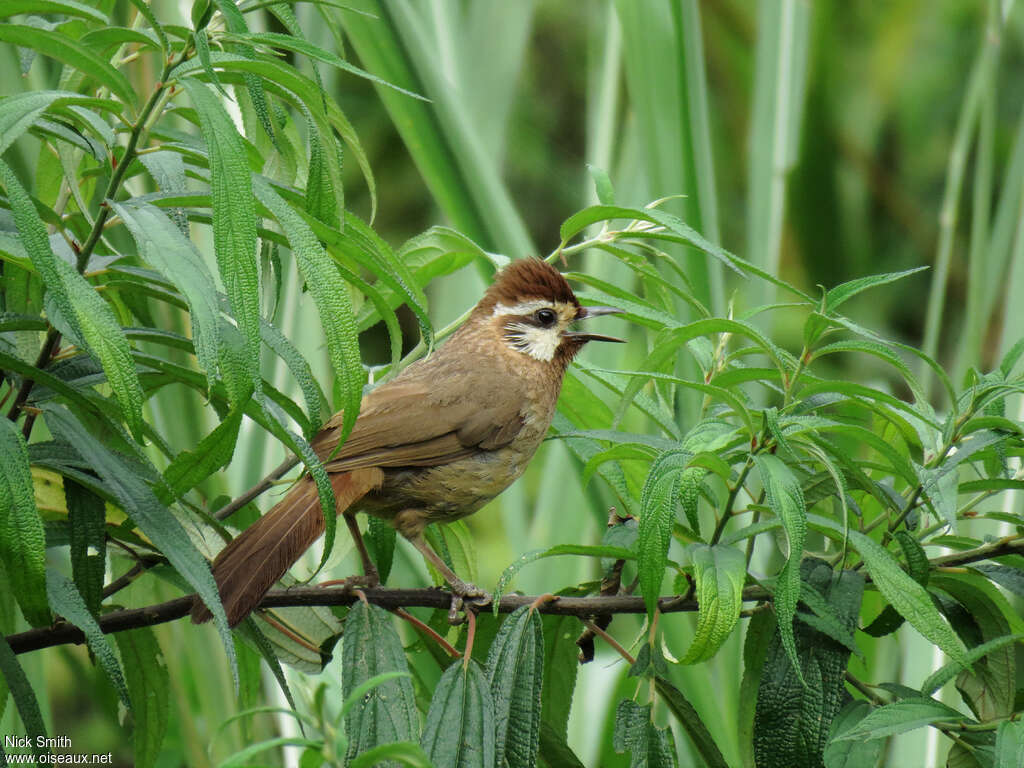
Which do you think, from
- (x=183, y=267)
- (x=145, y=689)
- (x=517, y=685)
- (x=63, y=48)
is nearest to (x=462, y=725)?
(x=517, y=685)

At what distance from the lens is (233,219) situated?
3.98ft

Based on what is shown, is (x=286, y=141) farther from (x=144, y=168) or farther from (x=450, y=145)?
(x=450, y=145)

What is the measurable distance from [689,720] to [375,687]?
0.50 metres

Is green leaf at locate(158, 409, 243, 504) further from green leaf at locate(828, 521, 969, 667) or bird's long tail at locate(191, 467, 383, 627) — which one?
green leaf at locate(828, 521, 969, 667)

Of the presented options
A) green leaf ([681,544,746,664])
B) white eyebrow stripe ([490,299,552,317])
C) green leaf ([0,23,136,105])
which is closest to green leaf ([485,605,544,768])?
green leaf ([681,544,746,664])

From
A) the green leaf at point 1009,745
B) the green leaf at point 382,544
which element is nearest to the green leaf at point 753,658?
the green leaf at point 1009,745

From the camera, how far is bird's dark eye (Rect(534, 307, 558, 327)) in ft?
9.27

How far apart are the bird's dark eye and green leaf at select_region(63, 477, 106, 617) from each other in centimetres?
145

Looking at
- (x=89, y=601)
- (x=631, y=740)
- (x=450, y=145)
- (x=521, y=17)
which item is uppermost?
(x=521, y=17)

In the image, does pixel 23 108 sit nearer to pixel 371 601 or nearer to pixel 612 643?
pixel 371 601

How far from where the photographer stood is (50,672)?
4250mm

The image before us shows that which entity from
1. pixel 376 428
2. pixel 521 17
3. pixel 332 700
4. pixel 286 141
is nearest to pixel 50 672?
pixel 332 700

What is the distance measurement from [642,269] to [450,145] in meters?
0.75

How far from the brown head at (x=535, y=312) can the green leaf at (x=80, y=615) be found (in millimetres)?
1459
